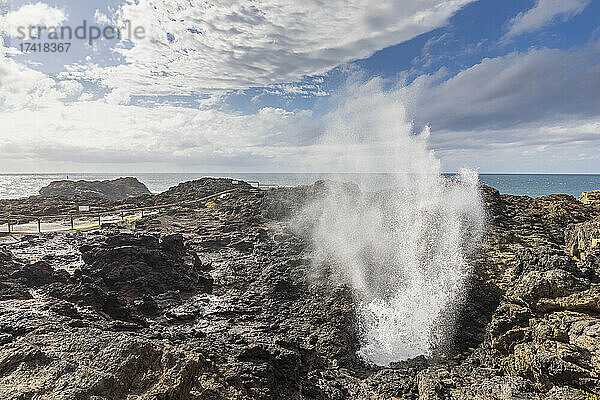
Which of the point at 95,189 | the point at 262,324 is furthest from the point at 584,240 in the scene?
the point at 95,189

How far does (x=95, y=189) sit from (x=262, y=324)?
46.5m

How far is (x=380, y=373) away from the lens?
7977 mm

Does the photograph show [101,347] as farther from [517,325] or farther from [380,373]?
[517,325]

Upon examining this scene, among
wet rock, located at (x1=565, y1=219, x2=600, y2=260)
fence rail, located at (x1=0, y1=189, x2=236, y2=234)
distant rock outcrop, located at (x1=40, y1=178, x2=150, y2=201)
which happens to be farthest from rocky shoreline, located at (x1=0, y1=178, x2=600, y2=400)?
distant rock outcrop, located at (x1=40, y1=178, x2=150, y2=201)

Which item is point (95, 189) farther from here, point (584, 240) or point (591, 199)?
point (591, 199)

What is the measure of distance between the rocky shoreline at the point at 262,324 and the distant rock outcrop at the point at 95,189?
3018cm

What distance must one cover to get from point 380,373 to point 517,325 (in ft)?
11.4

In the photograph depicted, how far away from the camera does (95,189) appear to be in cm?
4756

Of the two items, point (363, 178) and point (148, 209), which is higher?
point (363, 178)

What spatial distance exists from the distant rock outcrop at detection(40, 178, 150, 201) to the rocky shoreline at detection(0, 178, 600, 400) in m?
30.2

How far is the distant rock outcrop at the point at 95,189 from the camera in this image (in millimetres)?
42406

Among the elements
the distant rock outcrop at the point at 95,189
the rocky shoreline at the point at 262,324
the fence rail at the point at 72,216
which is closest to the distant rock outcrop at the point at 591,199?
the rocky shoreline at the point at 262,324

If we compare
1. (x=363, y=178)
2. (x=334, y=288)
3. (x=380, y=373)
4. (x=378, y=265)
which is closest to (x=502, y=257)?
(x=378, y=265)

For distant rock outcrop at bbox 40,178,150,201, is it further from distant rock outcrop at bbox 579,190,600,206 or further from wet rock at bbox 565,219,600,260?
distant rock outcrop at bbox 579,190,600,206
